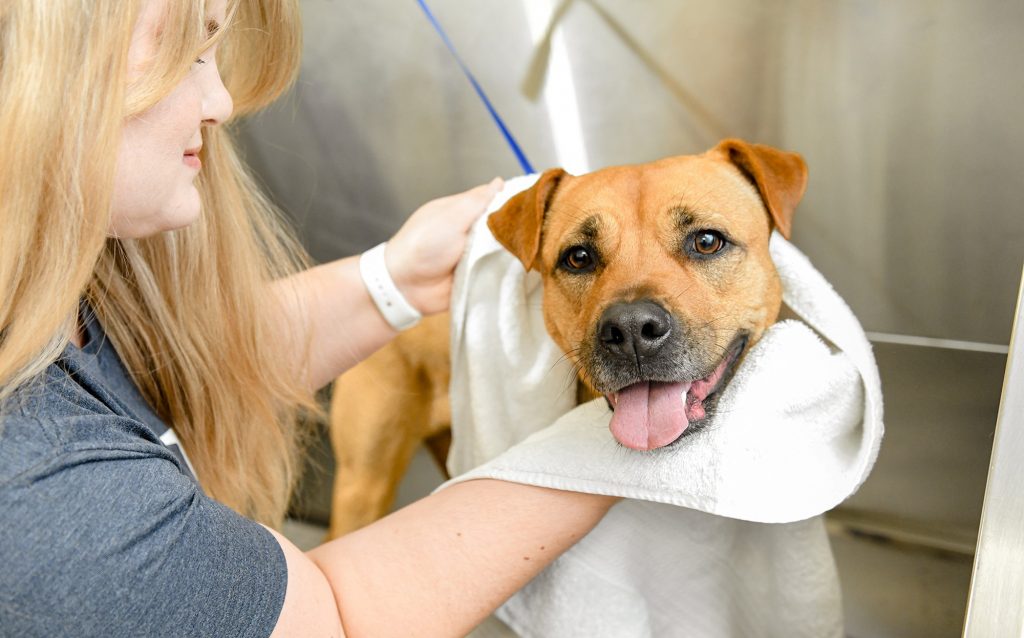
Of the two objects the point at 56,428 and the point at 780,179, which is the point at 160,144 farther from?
the point at 780,179

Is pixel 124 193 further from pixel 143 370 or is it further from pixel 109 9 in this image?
pixel 143 370

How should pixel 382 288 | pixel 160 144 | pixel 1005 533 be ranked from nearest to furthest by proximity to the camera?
pixel 1005 533
pixel 160 144
pixel 382 288

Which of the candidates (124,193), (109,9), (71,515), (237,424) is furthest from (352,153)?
(71,515)

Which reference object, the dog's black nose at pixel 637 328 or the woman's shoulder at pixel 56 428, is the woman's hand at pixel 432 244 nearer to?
the dog's black nose at pixel 637 328

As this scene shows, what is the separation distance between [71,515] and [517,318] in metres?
0.85

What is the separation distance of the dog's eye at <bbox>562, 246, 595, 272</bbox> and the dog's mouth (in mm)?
257

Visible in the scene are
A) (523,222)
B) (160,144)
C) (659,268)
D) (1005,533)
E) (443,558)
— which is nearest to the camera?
(1005,533)

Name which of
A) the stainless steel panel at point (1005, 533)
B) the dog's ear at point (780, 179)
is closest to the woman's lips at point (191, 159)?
the dog's ear at point (780, 179)

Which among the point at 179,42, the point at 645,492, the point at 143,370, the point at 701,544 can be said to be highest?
the point at 179,42

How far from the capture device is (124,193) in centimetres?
97

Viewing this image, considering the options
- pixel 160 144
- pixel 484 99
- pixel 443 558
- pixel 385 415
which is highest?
pixel 160 144

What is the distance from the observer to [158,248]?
1308 millimetres

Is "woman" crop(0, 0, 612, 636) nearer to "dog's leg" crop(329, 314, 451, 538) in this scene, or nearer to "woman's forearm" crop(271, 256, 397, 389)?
"woman's forearm" crop(271, 256, 397, 389)

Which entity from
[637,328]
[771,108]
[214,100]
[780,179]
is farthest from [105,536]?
[771,108]
